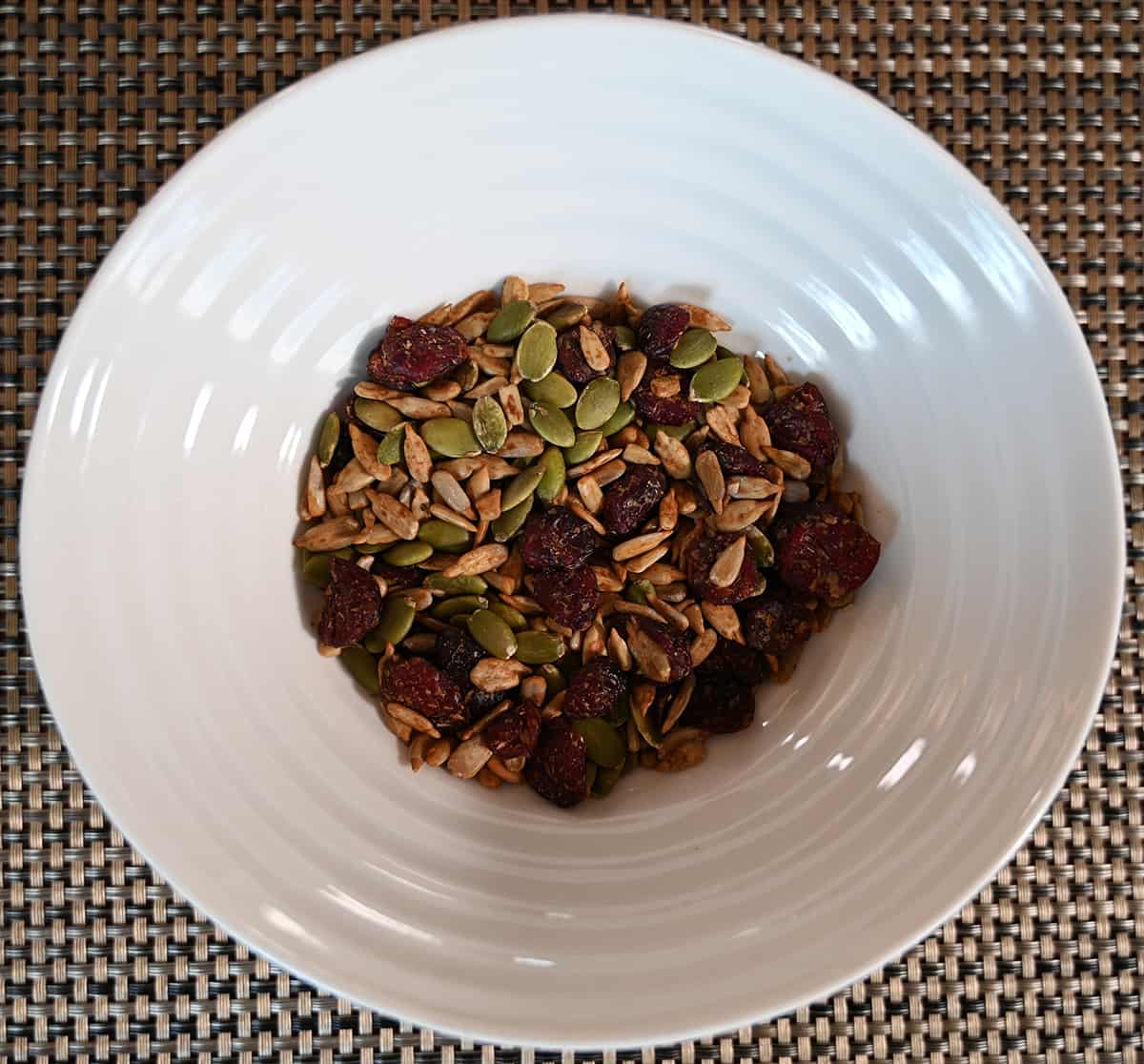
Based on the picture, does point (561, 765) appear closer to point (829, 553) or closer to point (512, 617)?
point (512, 617)

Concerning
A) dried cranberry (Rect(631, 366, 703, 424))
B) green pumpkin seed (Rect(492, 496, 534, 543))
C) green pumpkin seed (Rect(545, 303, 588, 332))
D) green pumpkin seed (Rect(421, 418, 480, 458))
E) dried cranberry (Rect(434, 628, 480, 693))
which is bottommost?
dried cranberry (Rect(434, 628, 480, 693))

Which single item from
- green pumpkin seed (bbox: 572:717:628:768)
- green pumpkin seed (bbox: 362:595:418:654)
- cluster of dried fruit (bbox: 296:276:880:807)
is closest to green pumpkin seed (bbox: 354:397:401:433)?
cluster of dried fruit (bbox: 296:276:880:807)

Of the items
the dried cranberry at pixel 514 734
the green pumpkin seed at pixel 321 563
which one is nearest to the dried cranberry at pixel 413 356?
the green pumpkin seed at pixel 321 563

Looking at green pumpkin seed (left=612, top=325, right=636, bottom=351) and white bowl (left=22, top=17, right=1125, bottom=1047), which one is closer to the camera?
white bowl (left=22, top=17, right=1125, bottom=1047)

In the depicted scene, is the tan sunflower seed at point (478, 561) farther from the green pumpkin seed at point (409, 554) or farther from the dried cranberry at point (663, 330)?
the dried cranberry at point (663, 330)

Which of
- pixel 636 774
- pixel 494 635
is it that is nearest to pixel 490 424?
pixel 494 635

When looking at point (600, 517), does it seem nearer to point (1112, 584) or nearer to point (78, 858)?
point (1112, 584)

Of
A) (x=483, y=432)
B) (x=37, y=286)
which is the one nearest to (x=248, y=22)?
(x=37, y=286)

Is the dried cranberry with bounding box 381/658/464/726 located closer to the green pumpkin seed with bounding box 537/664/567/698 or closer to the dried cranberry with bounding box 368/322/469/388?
the green pumpkin seed with bounding box 537/664/567/698
